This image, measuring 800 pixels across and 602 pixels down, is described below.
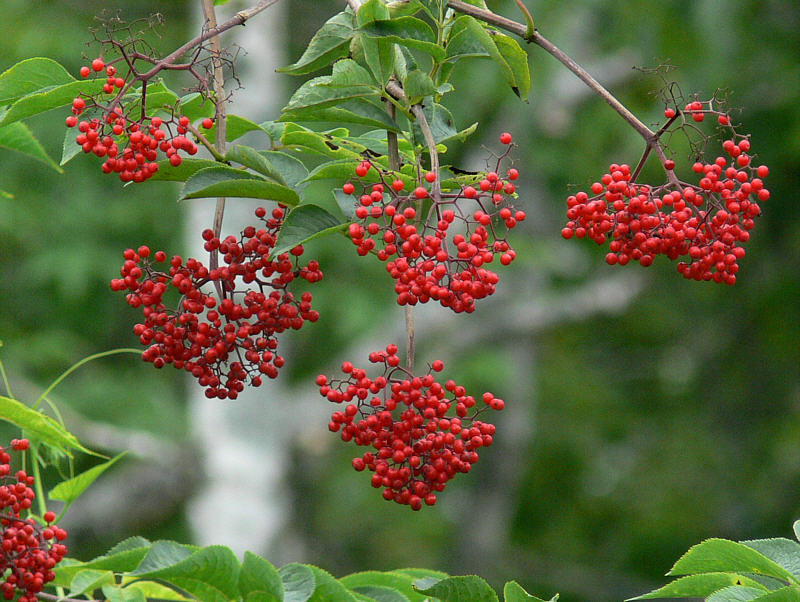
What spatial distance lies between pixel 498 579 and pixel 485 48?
8.48 m

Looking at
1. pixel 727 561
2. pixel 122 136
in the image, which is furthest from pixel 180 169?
pixel 727 561

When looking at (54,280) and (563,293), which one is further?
(563,293)

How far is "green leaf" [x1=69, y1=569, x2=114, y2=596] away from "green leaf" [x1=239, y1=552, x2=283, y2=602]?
20 centimetres

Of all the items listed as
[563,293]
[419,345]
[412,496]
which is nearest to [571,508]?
[563,293]

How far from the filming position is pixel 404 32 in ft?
4.62

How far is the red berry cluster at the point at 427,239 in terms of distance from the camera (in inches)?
53.5

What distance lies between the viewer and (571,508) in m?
10.7

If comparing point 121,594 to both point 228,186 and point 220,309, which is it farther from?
point 228,186

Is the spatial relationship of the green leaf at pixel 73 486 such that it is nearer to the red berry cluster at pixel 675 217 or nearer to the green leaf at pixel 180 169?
the green leaf at pixel 180 169

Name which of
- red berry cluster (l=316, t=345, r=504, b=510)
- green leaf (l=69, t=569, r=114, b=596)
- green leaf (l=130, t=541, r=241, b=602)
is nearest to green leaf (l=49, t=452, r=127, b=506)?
green leaf (l=69, t=569, r=114, b=596)

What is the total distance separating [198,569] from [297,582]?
0.44 feet

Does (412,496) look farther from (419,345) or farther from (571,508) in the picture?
(571,508)

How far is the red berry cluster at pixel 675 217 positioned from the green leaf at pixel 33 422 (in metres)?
0.81

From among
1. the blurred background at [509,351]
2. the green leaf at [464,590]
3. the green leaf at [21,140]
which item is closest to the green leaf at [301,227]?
the green leaf at [464,590]
